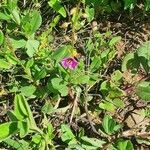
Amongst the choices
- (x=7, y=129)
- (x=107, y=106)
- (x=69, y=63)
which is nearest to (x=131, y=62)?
(x=107, y=106)

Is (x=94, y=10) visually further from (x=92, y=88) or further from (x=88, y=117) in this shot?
(x=88, y=117)

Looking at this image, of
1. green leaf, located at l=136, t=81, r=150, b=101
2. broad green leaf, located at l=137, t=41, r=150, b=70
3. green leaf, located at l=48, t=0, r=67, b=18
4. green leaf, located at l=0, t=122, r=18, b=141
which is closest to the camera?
green leaf, located at l=0, t=122, r=18, b=141

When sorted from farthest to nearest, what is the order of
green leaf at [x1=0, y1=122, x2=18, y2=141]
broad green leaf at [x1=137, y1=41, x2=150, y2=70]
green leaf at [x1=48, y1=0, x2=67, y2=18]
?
green leaf at [x1=48, y1=0, x2=67, y2=18] → broad green leaf at [x1=137, y1=41, x2=150, y2=70] → green leaf at [x1=0, y1=122, x2=18, y2=141]

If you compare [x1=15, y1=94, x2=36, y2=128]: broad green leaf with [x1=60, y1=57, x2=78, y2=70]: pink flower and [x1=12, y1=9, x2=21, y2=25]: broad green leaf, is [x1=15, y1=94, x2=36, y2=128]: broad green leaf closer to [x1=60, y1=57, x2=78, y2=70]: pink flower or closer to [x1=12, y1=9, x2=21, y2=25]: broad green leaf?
[x1=60, y1=57, x2=78, y2=70]: pink flower

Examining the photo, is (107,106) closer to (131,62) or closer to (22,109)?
(131,62)

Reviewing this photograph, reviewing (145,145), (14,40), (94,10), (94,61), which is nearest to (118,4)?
(94,10)

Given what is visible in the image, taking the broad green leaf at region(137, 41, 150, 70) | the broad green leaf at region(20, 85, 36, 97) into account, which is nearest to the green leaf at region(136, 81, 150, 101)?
the broad green leaf at region(137, 41, 150, 70)
